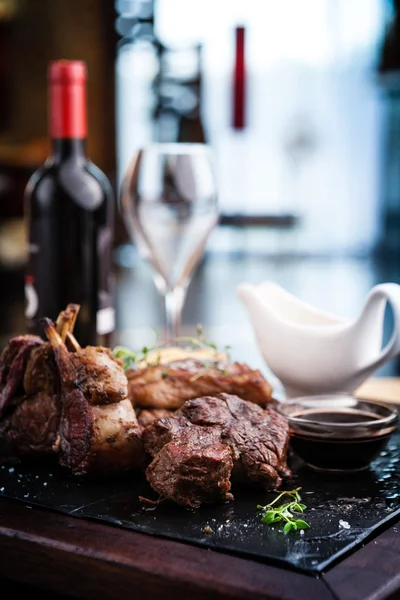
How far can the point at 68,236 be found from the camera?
1697 mm

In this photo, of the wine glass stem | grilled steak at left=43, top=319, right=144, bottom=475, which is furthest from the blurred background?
grilled steak at left=43, top=319, right=144, bottom=475

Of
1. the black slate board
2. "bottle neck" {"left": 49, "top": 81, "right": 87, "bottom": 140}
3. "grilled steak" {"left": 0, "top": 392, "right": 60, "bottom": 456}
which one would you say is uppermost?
"bottle neck" {"left": 49, "top": 81, "right": 87, "bottom": 140}

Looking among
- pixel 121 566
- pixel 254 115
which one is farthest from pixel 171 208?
pixel 254 115

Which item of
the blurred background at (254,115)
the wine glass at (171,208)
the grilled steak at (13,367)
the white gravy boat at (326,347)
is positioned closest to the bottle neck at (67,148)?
the wine glass at (171,208)

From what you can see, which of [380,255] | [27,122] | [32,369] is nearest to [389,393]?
[32,369]

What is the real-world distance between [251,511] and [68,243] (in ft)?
2.89

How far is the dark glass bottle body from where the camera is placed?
1.69 metres

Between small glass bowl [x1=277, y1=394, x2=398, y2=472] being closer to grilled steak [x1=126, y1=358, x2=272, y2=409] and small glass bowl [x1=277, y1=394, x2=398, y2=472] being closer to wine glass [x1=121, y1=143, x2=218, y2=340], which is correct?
grilled steak [x1=126, y1=358, x2=272, y2=409]

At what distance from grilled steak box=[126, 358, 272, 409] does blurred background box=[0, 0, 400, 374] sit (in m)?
5.80

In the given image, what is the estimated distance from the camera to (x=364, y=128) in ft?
40.4

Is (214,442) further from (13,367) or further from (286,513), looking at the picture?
(13,367)

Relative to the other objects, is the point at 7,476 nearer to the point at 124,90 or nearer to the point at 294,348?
the point at 294,348

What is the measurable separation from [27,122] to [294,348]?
28.3 ft

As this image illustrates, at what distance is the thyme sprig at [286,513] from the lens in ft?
2.91
